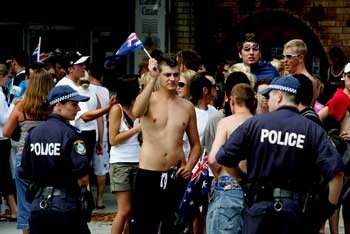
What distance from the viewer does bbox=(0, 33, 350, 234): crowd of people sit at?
24.4 ft

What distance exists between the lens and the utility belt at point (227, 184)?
848 cm

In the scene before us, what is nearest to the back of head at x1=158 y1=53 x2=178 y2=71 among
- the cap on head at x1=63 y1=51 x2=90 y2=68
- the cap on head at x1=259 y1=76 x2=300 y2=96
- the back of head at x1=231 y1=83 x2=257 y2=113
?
the back of head at x1=231 y1=83 x2=257 y2=113

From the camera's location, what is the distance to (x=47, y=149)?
8297 millimetres

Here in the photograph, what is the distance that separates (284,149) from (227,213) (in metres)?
1.27

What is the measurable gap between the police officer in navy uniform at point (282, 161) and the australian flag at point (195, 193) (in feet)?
6.46

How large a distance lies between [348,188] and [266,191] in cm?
218

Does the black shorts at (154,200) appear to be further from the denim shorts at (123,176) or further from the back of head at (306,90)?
the back of head at (306,90)

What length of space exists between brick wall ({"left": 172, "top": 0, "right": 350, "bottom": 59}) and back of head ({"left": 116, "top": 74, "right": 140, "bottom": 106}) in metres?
5.47

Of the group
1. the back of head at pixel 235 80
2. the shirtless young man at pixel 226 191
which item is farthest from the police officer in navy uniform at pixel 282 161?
the back of head at pixel 235 80

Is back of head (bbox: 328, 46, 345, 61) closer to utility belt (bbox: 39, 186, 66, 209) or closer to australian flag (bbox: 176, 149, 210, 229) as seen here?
australian flag (bbox: 176, 149, 210, 229)

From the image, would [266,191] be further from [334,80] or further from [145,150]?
[334,80]

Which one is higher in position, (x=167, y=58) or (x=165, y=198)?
(x=167, y=58)

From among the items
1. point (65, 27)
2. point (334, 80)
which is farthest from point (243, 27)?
point (65, 27)

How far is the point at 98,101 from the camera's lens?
12570 mm
